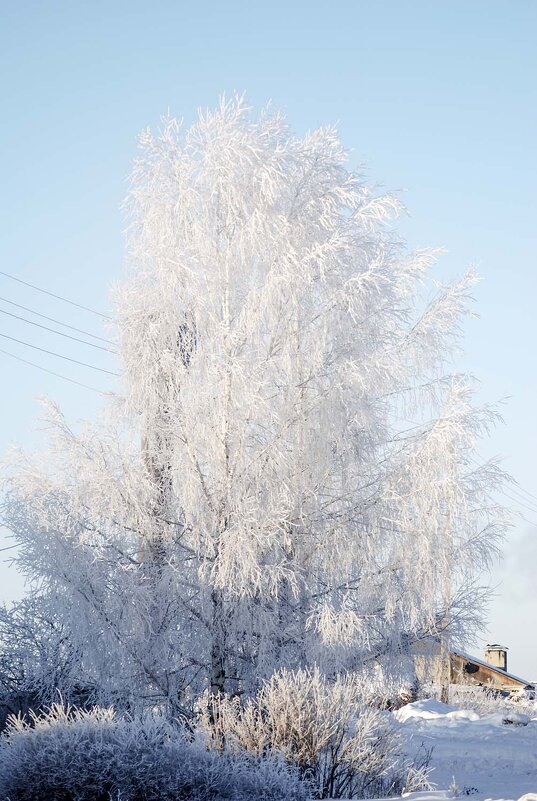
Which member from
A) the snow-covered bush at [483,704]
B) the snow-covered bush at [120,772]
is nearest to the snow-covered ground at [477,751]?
the snow-covered bush at [120,772]

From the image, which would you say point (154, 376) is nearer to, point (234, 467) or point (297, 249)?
point (234, 467)

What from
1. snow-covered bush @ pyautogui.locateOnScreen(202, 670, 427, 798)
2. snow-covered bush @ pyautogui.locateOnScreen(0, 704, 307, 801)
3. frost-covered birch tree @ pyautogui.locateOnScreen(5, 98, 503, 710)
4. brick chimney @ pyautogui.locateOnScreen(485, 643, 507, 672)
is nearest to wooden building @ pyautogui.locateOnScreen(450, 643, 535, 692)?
brick chimney @ pyautogui.locateOnScreen(485, 643, 507, 672)

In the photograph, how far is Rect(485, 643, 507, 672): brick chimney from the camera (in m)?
37.4

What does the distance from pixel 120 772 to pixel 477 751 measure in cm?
866

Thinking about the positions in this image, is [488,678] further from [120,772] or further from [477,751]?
[120,772]

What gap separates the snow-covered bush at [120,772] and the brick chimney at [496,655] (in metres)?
32.4

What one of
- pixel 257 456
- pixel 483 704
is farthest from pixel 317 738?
pixel 483 704

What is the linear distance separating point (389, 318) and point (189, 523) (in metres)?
3.68

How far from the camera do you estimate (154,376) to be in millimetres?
11469

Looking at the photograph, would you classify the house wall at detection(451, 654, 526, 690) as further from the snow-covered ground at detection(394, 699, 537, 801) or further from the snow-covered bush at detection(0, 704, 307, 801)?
the snow-covered bush at detection(0, 704, 307, 801)

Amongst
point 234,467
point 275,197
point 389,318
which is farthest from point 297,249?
point 234,467

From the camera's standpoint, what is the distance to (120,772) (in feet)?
22.0

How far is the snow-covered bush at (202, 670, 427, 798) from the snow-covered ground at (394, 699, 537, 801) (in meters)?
0.69

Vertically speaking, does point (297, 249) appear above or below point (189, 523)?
above
